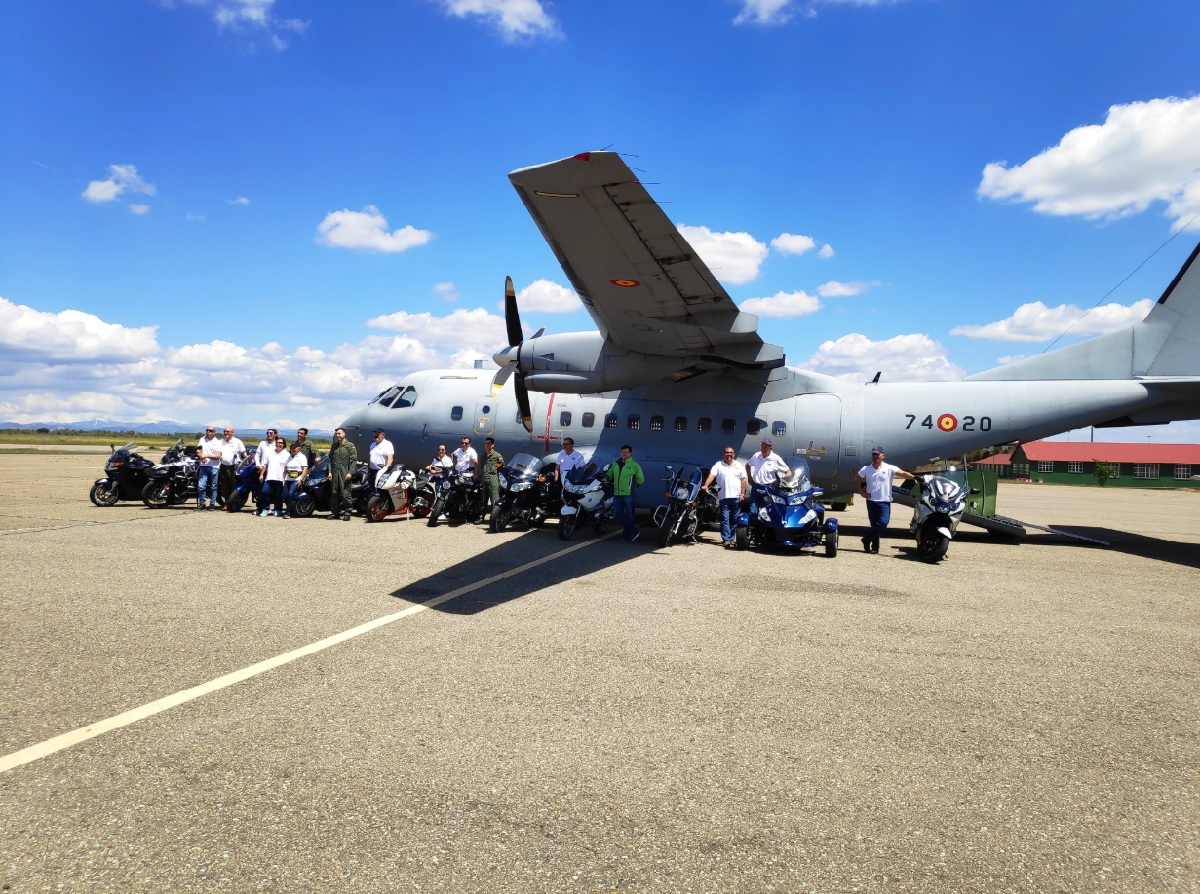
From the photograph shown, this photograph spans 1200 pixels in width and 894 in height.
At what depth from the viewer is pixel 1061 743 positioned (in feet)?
13.7

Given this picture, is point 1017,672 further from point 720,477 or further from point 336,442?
point 336,442

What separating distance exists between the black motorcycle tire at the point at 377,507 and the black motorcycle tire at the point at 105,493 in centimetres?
642

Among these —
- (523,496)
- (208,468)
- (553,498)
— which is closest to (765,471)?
(553,498)

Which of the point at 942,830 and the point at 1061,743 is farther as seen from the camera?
the point at 1061,743

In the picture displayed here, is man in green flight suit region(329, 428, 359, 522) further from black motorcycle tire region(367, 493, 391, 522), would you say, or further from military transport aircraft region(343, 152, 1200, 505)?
military transport aircraft region(343, 152, 1200, 505)

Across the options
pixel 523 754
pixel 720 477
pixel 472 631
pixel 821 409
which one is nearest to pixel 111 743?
pixel 523 754

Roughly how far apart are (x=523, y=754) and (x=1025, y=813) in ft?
8.24

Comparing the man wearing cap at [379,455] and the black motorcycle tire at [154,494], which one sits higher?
the man wearing cap at [379,455]

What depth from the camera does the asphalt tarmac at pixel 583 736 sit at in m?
2.88

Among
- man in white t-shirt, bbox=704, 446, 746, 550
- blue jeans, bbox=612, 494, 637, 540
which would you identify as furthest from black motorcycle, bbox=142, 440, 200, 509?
man in white t-shirt, bbox=704, 446, 746, 550

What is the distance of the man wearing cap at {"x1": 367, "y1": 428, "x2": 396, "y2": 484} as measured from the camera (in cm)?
1549

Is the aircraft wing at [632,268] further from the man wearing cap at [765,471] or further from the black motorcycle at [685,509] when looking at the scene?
the black motorcycle at [685,509]

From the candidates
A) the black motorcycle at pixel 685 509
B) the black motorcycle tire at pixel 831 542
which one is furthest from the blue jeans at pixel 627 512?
the black motorcycle tire at pixel 831 542

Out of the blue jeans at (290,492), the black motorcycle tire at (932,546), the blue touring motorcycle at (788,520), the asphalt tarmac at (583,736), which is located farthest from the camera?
the blue jeans at (290,492)
